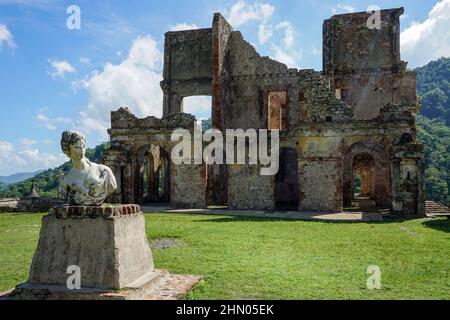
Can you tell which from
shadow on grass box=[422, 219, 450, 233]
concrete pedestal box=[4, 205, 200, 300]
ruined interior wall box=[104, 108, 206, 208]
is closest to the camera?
concrete pedestal box=[4, 205, 200, 300]

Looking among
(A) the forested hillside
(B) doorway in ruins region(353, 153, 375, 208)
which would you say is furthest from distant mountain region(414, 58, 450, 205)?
(B) doorway in ruins region(353, 153, 375, 208)

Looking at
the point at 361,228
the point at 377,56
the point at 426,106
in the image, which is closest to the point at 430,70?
the point at 426,106

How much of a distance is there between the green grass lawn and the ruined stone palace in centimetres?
468

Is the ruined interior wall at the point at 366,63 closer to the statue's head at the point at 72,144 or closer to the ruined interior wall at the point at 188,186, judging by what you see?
the ruined interior wall at the point at 188,186

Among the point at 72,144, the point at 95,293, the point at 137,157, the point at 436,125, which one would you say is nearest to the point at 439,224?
the point at 95,293

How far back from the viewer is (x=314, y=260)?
8.28 meters

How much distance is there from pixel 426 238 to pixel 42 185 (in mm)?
53249

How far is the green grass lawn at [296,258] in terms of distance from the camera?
6180 millimetres

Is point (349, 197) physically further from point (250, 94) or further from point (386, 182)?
point (250, 94)

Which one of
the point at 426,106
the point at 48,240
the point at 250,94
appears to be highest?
the point at 426,106

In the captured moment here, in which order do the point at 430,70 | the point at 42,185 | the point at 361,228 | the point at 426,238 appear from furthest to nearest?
1. the point at 430,70
2. the point at 42,185
3. the point at 361,228
4. the point at 426,238

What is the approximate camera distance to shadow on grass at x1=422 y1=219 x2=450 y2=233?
13016 mm

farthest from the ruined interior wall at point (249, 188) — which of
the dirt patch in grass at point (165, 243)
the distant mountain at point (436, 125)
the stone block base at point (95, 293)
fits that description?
the distant mountain at point (436, 125)

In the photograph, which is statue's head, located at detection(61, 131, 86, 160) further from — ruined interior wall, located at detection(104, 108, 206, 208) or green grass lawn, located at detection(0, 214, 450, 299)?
ruined interior wall, located at detection(104, 108, 206, 208)
